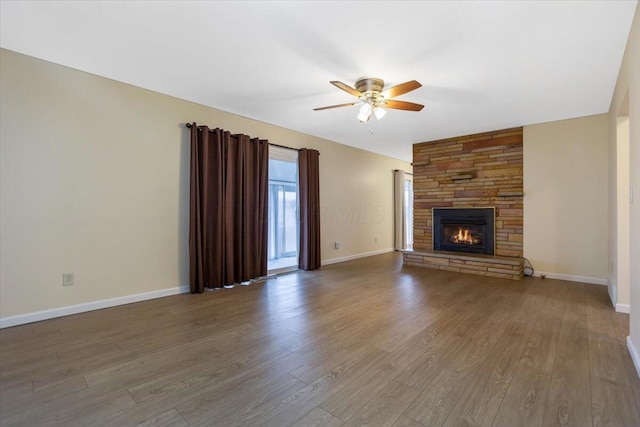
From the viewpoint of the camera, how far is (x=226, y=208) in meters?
4.06

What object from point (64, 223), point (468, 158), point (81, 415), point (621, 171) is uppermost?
point (468, 158)

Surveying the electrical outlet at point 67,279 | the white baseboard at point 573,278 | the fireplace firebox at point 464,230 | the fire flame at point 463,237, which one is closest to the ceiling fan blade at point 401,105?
the fireplace firebox at point 464,230

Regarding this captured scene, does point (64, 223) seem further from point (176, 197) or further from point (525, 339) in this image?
point (525, 339)

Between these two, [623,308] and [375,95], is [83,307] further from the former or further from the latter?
[623,308]

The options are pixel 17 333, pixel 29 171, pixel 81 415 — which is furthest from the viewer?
pixel 29 171

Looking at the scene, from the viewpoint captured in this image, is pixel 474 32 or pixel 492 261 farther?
pixel 492 261

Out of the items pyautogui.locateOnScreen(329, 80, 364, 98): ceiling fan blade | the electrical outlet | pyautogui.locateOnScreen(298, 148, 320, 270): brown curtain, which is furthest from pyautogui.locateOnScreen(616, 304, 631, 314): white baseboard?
the electrical outlet

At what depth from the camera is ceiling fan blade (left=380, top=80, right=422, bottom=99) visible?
272cm

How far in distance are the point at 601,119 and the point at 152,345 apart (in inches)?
248

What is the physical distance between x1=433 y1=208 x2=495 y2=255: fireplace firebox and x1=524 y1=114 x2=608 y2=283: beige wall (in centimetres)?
55

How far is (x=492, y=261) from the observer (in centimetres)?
464

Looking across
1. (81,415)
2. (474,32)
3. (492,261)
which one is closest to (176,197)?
(81,415)

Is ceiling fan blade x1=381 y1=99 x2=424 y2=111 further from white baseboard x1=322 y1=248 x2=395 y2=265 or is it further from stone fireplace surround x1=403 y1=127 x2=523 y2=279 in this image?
white baseboard x1=322 y1=248 x2=395 y2=265

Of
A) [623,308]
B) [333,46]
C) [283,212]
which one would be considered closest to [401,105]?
[333,46]
